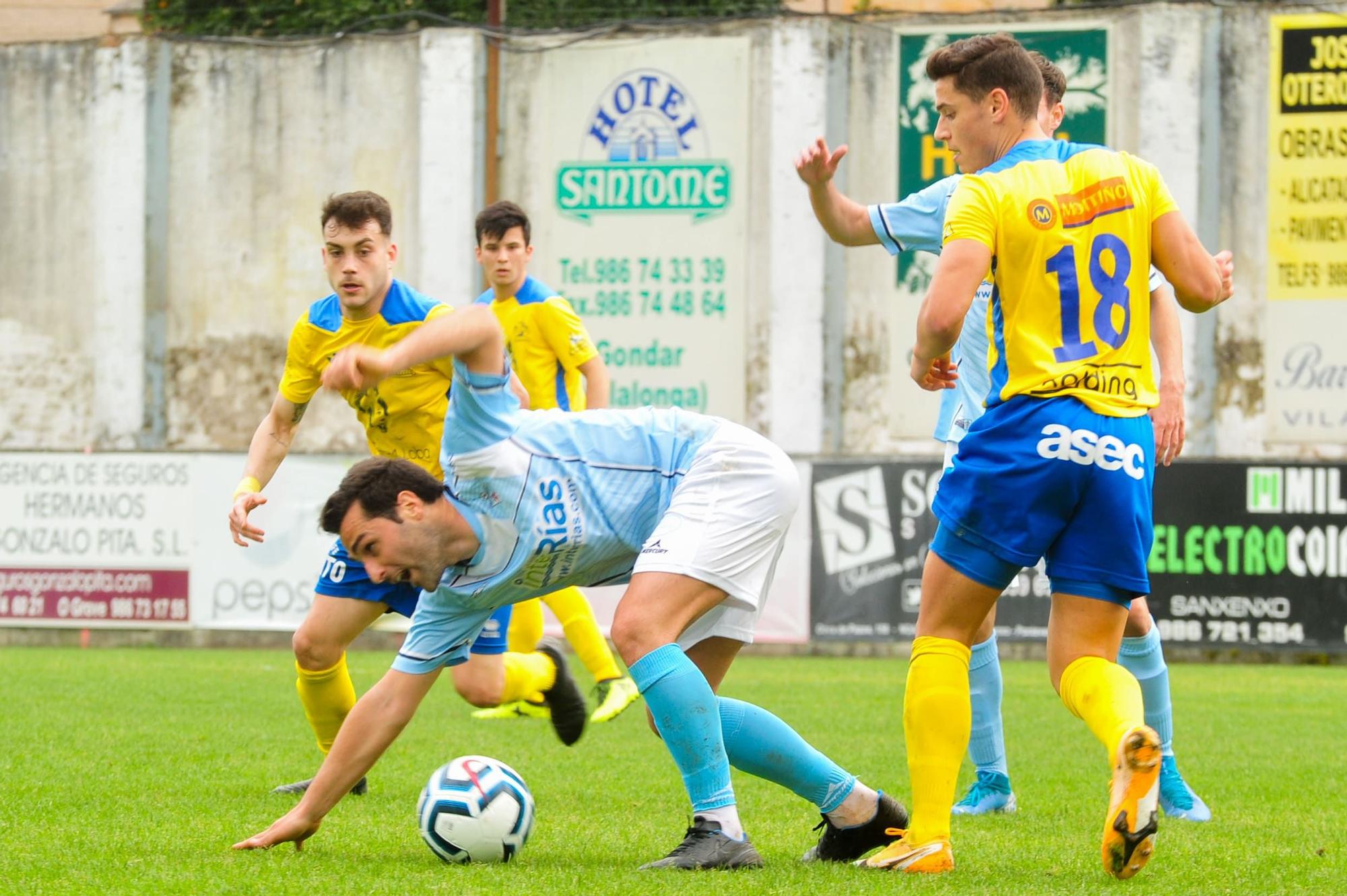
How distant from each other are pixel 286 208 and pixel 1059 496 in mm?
17470

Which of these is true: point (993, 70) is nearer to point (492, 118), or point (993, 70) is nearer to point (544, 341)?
point (544, 341)

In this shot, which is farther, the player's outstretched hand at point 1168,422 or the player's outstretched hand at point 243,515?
the player's outstretched hand at point 243,515

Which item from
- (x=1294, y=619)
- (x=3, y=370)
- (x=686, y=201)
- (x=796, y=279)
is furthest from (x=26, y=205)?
(x=1294, y=619)

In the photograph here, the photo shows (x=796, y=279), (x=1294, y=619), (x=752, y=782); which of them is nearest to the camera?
(x=752, y=782)

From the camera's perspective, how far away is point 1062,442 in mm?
4441

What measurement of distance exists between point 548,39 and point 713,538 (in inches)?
652

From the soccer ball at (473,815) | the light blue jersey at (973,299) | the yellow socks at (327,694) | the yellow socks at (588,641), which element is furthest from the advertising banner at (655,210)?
the soccer ball at (473,815)

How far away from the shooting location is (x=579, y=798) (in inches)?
256

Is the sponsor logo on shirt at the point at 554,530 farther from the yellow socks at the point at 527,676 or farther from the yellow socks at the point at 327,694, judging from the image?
the yellow socks at the point at 527,676

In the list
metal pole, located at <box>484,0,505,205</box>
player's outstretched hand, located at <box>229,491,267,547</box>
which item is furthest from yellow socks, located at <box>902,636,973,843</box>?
metal pole, located at <box>484,0,505,205</box>

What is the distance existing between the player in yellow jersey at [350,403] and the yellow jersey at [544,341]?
2.52 m

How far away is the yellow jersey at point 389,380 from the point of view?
21.4 feet

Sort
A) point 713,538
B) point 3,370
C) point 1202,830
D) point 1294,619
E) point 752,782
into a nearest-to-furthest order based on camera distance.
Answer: point 713,538, point 1202,830, point 752,782, point 1294,619, point 3,370

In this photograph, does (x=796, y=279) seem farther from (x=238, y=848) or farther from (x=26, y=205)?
(x=238, y=848)
